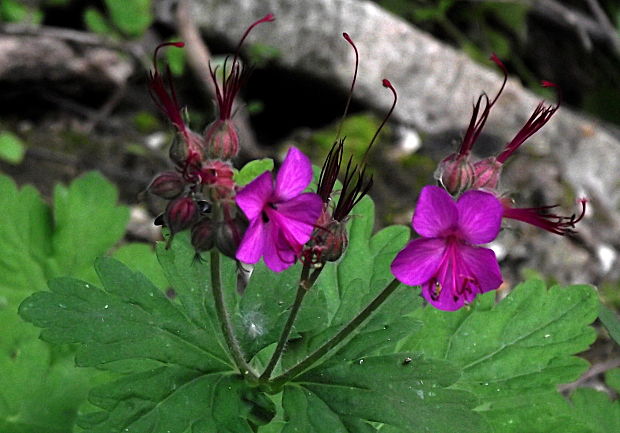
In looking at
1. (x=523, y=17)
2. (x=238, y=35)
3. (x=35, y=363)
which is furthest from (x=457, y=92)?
(x=35, y=363)

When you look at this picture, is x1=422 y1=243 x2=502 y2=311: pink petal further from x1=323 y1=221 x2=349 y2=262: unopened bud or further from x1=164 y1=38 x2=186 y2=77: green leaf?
x1=164 y1=38 x2=186 y2=77: green leaf

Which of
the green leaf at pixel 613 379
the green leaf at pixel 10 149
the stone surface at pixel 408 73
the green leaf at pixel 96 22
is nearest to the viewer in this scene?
the green leaf at pixel 613 379

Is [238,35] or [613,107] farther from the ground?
[238,35]

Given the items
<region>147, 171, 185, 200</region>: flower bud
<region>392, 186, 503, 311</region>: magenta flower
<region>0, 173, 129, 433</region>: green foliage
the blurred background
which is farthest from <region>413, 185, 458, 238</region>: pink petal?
the blurred background

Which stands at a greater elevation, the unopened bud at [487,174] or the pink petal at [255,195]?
the unopened bud at [487,174]

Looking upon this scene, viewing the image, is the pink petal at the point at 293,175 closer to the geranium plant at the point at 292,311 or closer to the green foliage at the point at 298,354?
the geranium plant at the point at 292,311

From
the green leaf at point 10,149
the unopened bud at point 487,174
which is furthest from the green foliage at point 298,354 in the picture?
the green leaf at point 10,149

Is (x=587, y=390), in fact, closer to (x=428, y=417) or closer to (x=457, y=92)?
(x=428, y=417)
